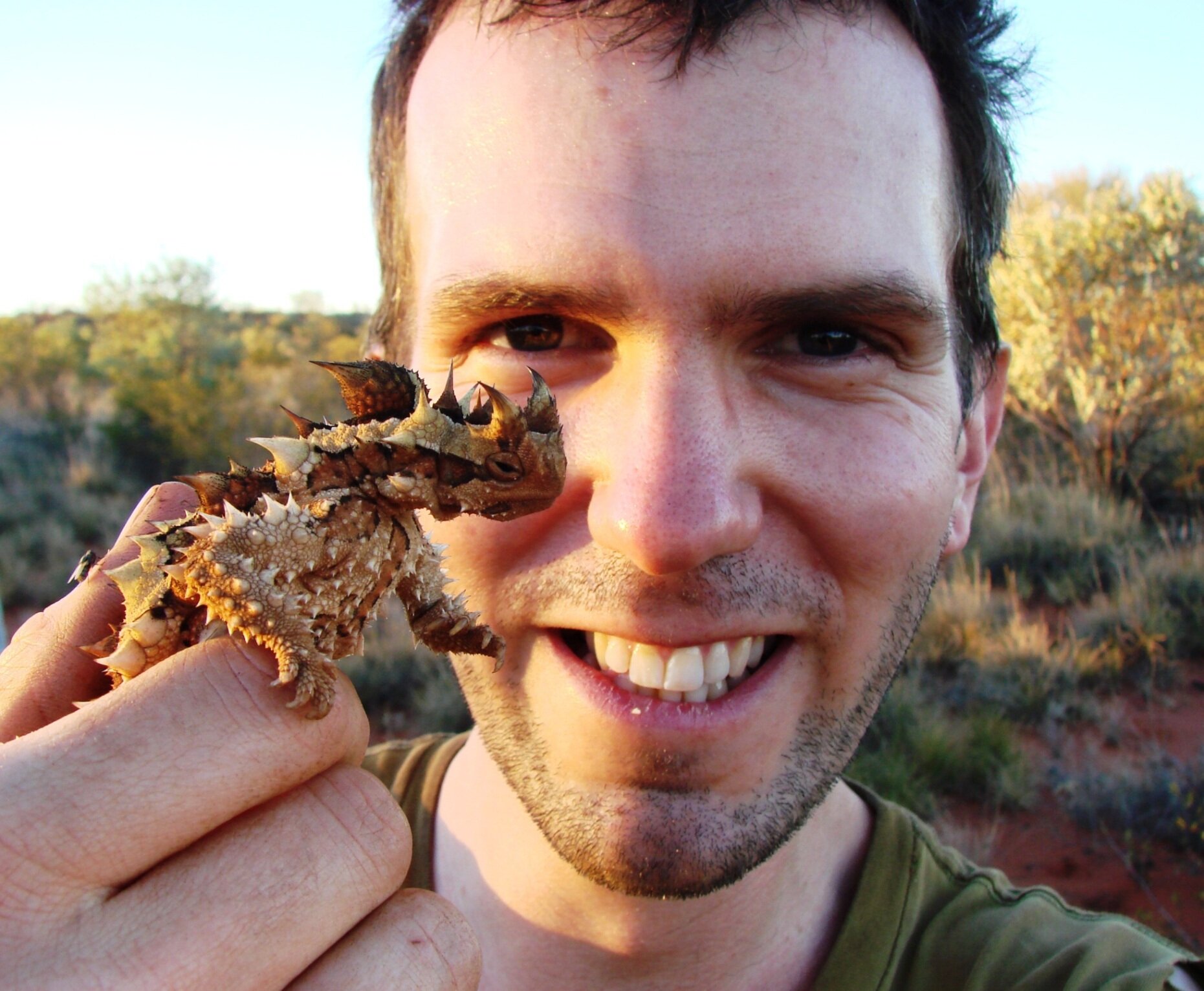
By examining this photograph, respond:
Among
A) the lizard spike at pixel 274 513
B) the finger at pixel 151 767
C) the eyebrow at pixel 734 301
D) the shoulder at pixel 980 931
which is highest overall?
the eyebrow at pixel 734 301

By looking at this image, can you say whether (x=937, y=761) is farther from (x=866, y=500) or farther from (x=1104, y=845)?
(x=866, y=500)

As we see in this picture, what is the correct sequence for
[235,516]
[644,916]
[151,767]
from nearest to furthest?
[151,767]
[235,516]
[644,916]

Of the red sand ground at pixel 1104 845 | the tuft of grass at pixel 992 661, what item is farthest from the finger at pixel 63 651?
the tuft of grass at pixel 992 661

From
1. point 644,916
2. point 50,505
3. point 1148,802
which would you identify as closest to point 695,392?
point 644,916

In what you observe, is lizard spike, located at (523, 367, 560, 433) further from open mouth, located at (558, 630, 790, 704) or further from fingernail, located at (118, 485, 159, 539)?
fingernail, located at (118, 485, 159, 539)

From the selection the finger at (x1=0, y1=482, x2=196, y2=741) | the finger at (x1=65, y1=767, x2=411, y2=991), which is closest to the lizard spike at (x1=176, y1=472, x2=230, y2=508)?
the finger at (x1=0, y1=482, x2=196, y2=741)

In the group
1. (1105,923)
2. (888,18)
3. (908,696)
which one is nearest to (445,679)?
(908,696)

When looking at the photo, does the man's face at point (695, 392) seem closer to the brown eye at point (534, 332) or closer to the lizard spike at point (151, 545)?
the brown eye at point (534, 332)
